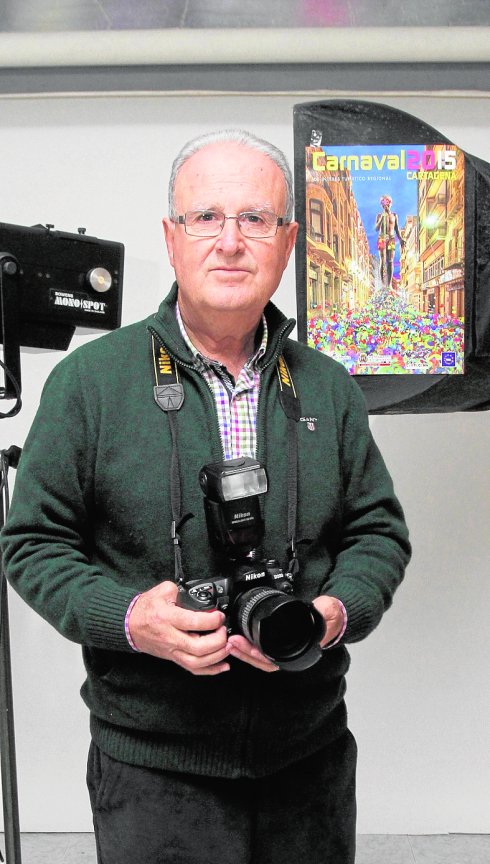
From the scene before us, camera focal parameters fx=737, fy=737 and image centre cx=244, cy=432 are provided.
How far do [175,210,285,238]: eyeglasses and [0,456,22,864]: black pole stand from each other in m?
0.61

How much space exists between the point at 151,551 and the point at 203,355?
32 cm

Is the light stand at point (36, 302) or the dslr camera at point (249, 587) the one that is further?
the light stand at point (36, 302)

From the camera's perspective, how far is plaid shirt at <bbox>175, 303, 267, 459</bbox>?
3.69 feet

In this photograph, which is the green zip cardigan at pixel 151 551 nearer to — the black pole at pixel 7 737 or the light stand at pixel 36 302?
the light stand at pixel 36 302

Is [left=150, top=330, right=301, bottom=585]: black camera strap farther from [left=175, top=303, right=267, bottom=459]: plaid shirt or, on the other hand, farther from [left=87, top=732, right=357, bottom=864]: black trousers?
[left=87, top=732, right=357, bottom=864]: black trousers

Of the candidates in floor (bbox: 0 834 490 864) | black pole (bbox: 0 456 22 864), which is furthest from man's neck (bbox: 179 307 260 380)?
floor (bbox: 0 834 490 864)

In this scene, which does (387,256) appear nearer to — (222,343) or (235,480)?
(222,343)

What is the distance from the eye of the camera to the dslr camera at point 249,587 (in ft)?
2.96

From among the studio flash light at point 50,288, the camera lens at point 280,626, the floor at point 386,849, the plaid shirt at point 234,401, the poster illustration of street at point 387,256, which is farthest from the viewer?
the floor at point 386,849

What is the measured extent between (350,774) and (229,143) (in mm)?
1012

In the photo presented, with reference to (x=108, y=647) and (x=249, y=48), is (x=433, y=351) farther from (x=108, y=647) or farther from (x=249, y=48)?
(x=108, y=647)

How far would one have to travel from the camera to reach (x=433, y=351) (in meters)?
1.74

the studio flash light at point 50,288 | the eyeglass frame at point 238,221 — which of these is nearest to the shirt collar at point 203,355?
the eyeglass frame at point 238,221

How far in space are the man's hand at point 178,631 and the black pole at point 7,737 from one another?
0.55 m
